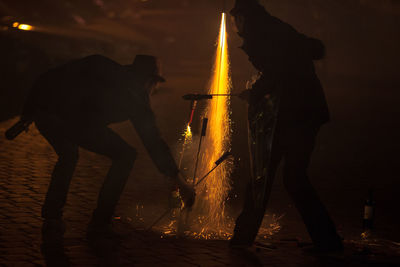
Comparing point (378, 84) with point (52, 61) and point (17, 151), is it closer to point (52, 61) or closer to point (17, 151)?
point (52, 61)

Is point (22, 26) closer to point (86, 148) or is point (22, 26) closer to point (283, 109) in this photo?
point (86, 148)

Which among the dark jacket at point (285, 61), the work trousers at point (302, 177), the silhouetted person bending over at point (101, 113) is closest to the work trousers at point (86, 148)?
the silhouetted person bending over at point (101, 113)

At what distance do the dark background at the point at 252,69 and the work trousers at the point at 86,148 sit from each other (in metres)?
2.37

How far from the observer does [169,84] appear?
22922 millimetres

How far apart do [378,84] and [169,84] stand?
7.88 m

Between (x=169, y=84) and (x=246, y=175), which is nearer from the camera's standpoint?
(x=246, y=175)

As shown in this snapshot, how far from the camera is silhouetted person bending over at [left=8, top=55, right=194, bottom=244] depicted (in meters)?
6.70

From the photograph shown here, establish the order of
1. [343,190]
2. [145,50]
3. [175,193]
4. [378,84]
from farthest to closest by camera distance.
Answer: [145,50]
[378,84]
[343,190]
[175,193]

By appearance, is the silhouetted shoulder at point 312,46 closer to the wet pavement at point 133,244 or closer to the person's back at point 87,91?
the person's back at point 87,91

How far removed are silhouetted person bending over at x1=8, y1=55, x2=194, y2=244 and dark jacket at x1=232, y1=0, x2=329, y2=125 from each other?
0.94 metres

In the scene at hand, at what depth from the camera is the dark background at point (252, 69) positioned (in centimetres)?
1101

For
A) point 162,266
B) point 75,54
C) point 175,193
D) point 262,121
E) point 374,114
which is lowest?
point 162,266

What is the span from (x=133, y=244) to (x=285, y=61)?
1925 mm

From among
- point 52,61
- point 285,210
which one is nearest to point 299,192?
point 285,210
